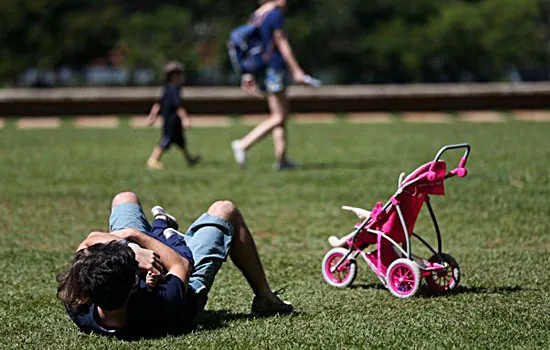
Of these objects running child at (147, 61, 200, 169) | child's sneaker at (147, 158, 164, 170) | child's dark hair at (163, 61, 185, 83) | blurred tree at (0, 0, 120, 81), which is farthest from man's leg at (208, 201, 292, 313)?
blurred tree at (0, 0, 120, 81)

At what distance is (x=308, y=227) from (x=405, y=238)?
10.0 ft

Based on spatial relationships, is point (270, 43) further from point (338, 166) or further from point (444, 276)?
point (444, 276)

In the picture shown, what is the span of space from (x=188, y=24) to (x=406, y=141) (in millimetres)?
40743

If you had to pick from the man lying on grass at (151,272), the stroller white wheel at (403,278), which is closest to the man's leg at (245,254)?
the man lying on grass at (151,272)

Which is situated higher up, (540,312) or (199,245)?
(199,245)

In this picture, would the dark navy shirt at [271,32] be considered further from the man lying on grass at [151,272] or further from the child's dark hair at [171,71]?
the man lying on grass at [151,272]

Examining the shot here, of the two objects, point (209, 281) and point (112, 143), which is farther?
point (112, 143)

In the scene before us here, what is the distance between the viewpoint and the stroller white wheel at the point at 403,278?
6422mm

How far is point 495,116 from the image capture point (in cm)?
2538

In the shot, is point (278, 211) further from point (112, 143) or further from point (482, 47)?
point (482, 47)

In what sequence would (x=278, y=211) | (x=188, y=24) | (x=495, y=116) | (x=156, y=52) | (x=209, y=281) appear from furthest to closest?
(x=188, y=24), (x=156, y=52), (x=495, y=116), (x=278, y=211), (x=209, y=281)

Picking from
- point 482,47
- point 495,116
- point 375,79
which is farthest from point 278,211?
point 375,79

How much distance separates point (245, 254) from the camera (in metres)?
6.05

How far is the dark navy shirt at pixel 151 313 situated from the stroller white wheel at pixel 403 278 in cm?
138
